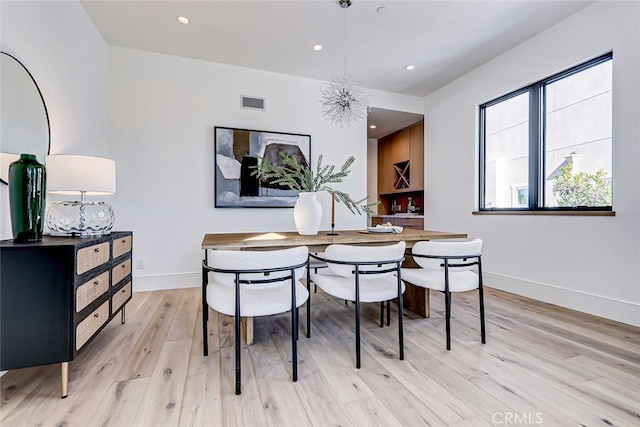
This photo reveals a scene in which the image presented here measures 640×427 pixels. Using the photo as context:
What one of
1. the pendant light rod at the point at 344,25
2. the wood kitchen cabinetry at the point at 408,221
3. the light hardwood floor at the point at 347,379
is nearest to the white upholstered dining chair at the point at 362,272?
A: the light hardwood floor at the point at 347,379

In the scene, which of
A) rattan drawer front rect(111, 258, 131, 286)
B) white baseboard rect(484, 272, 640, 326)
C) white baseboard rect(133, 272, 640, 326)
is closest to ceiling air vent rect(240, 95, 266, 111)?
white baseboard rect(133, 272, 640, 326)

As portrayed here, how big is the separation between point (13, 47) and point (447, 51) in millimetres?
3878

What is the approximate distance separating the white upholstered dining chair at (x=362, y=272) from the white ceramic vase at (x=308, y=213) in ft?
1.40

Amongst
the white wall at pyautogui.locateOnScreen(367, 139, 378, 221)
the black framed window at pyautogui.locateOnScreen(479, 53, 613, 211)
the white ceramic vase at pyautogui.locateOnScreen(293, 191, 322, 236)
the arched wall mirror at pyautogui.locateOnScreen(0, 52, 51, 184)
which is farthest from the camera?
the white wall at pyautogui.locateOnScreen(367, 139, 378, 221)

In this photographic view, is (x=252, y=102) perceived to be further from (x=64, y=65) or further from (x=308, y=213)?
(x=308, y=213)

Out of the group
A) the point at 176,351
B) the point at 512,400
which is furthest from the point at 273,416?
the point at 512,400

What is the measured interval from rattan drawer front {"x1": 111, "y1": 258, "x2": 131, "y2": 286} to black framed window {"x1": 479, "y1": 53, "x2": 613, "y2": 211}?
405 cm

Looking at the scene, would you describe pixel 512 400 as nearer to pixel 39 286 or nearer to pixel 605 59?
pixel 39 286

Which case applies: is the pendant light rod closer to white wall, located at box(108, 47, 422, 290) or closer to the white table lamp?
white wall, located at box(108, 47, 422, 290)

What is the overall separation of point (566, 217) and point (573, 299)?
80cm

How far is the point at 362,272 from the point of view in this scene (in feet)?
6.09

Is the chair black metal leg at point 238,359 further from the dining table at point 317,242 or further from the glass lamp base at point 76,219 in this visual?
the glass lamp base at point 76,219

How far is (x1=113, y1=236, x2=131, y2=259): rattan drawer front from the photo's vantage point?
2139mm

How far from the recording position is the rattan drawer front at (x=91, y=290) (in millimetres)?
1599
